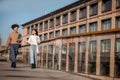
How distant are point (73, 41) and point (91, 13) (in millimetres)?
37750

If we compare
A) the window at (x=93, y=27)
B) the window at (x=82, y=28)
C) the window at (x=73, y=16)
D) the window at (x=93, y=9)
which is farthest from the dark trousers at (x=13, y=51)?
the window at (x=73, y=16)

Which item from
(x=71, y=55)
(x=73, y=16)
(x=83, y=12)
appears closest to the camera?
(x=71, y=55)

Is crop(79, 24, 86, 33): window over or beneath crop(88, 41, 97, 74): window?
over

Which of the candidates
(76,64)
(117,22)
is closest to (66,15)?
(117,22)

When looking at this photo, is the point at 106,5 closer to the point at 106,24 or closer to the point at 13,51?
the point at 106,24

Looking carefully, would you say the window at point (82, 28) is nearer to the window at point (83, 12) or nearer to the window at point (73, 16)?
the window at point (83, 12)

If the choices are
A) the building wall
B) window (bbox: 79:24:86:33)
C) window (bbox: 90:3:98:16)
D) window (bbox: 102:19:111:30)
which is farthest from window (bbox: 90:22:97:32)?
the building wall

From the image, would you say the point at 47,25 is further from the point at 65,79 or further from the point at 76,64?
the point at 65,79

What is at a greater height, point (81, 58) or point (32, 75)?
point (81, 58)

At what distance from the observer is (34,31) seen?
11344 mm

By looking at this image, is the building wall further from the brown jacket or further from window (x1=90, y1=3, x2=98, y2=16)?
window (x1=90, y1=3, x2=98, y2=16)

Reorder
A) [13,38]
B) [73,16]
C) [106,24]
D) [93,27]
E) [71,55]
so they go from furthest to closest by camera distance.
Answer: [73,16], [93,27], [106,24], [71,55], [13,38]

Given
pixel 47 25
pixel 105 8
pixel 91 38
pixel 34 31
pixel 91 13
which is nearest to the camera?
pixel 34 31

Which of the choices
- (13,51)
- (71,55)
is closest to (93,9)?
(71,55)
